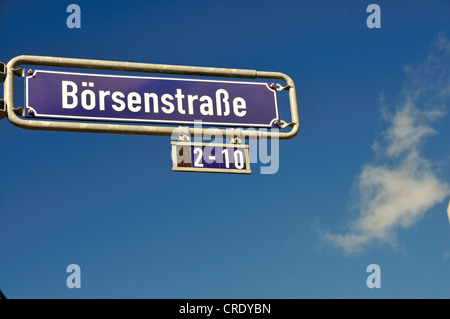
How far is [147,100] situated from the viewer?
5.07 m

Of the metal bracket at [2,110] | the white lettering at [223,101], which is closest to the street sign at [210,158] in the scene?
the white lettering at [223,101]

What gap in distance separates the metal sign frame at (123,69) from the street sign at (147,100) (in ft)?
0.29

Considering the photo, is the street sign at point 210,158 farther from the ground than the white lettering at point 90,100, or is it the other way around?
the white lettering at point 90,100

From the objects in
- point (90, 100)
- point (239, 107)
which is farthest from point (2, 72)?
point (239, 107)

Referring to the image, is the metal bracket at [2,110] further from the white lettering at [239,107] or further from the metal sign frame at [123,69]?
the white lettering at [239,107]

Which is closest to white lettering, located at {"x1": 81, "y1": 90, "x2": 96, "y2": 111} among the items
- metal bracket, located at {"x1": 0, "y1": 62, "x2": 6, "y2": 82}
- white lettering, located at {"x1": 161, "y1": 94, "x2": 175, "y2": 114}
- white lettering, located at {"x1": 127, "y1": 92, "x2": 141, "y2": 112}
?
white lettering, located at {"x1": 127, "y1": 92, "x2": 141, "y2": 112}

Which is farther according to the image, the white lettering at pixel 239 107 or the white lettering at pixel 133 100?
the white lettering at pixel 239 107

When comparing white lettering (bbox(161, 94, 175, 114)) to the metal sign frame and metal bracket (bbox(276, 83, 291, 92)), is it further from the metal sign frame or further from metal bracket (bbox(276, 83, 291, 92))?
metal bracket (bbox(276, 83, 291, 92))

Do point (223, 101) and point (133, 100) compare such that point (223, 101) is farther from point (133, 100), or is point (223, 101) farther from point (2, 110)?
point (2, 110)

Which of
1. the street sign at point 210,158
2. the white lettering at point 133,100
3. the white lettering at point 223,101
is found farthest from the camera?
the white lettering at point 223,101

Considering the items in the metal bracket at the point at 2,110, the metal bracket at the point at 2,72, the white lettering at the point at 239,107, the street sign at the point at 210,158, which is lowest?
the street sign at the point at 210,158

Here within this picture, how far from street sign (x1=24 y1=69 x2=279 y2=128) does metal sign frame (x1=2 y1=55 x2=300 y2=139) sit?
0.09 metres

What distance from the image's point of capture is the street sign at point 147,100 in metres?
4.79
